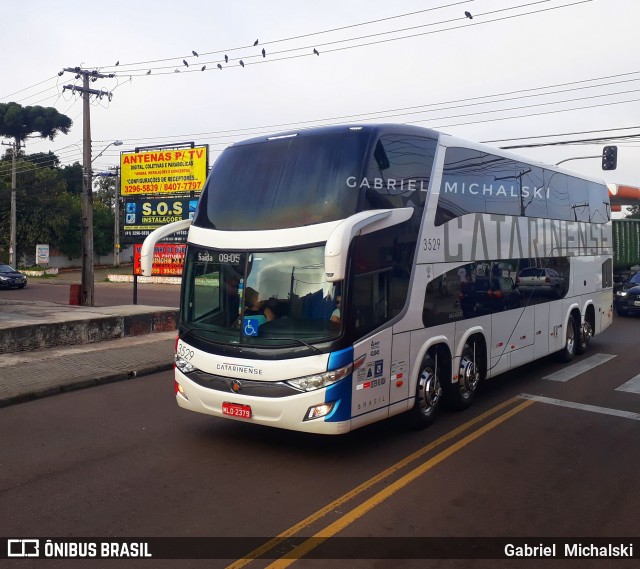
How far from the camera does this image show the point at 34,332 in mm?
13234

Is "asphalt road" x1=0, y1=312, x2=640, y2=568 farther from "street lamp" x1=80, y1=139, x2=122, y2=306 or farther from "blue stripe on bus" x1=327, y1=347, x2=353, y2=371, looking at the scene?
"street lamp" x1=80, y1=139, x2=122, y2=306

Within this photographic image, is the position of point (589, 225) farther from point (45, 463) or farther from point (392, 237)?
point (45, 463)

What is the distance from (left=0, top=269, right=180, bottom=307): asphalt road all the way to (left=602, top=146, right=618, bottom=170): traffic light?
1769 centimetres

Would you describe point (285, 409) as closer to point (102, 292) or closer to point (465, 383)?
point (465, 383)

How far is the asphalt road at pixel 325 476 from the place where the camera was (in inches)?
207

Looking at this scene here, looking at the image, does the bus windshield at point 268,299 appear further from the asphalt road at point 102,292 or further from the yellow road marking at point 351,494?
the asphalt road at point 102,292

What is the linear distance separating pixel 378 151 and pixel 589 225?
8.06 m

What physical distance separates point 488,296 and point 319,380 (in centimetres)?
393

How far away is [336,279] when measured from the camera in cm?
591

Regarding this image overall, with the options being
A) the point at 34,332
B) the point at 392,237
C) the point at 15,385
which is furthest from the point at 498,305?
the point at 34,332

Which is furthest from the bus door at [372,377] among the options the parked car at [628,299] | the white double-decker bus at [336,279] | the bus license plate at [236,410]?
the parked car at [628,299]

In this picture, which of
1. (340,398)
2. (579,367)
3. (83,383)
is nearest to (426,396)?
(340,398)

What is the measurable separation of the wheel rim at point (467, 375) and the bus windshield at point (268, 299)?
2994 mm

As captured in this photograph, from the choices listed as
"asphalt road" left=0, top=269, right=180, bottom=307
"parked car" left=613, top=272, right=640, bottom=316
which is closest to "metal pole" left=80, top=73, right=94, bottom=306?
"asphalt road" left=0, top=269, right=180, bottom=307
